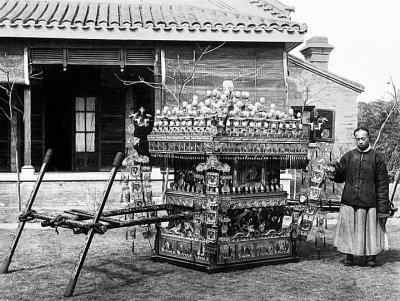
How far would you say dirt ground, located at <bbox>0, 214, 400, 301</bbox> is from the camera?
19.2 ft

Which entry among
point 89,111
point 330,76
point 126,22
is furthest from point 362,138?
point 330,76

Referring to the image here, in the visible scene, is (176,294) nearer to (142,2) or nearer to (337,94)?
(142,2)

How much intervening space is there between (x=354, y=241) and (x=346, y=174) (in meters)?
0.78

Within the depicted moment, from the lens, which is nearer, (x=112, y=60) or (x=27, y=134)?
(x=27, y=134)

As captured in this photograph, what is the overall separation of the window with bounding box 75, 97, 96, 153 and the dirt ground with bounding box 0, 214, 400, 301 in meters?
6.28

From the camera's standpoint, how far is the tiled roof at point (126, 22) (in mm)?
11930

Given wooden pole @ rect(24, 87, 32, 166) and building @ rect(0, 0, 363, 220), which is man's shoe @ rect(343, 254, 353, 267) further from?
wooden pole @ rect(24, 87, 32, 166)

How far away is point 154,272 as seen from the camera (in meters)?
6.78

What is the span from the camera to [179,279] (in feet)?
21.2

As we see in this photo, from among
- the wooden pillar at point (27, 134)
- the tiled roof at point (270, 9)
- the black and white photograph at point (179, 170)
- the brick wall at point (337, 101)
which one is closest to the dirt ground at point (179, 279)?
the black and white photograph at point (179, 170)

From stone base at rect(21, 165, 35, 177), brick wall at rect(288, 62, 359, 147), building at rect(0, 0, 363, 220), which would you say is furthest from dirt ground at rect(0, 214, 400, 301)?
brick wall at rect(288, 62, 359, 147)

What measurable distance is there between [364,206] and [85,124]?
8.55 m

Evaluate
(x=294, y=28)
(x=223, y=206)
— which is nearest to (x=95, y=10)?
(x=294, y=28)

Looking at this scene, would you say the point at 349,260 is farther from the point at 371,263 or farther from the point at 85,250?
the point at 85,250
